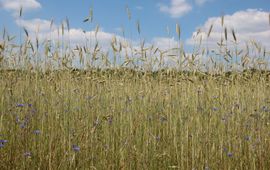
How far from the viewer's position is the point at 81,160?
92.8 inches

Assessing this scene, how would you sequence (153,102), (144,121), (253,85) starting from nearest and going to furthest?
(144,121)
(153,102)
(253,85)

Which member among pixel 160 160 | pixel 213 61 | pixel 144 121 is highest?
pixel 213 61

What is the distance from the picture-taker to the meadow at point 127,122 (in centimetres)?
235

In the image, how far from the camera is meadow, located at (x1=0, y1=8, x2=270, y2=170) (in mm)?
2348

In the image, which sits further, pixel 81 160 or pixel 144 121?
pixel 144 121

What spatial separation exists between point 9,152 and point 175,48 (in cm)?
161

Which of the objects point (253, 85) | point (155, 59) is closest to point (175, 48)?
point (155, 59)

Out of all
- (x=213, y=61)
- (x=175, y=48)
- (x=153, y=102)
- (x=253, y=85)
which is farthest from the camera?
(x=253, y=85)

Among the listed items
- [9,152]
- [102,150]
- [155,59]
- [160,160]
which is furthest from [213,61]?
[9,152]

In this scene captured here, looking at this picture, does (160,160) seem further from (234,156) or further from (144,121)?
(234,156)

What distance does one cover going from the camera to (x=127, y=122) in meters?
2.77

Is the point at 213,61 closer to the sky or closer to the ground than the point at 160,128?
closer to the sky

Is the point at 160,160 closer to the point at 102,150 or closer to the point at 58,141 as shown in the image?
the point at 102,150

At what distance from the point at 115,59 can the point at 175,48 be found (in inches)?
24.6
